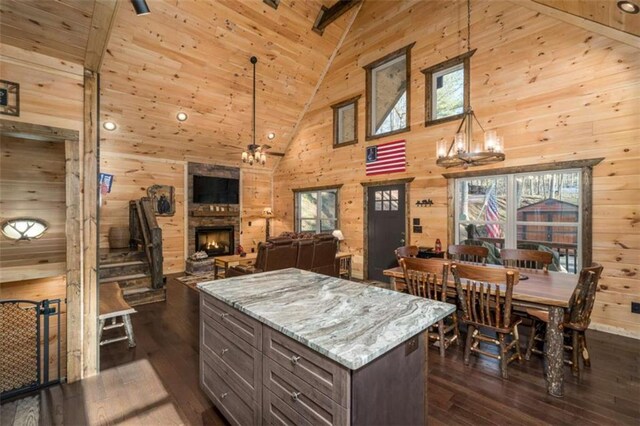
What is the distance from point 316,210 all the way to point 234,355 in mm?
6134

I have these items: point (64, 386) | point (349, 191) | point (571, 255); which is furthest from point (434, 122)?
point (64, 386)

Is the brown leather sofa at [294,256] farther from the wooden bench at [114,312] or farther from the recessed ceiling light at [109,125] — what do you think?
the recessed ceiling light at [109,125]

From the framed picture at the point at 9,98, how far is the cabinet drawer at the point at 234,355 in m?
2.33

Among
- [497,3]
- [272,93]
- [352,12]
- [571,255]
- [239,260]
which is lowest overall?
[239,260]

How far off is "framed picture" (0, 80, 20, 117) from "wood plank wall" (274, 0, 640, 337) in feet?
17.6

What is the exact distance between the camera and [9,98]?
7.65ft

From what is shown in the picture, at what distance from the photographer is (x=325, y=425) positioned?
1.21m

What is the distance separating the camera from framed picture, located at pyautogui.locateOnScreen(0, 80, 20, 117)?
7.55 feet

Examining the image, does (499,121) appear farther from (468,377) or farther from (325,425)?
(325,425)

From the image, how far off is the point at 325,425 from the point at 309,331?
1.22 feet

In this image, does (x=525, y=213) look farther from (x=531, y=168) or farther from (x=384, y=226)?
(x=384, y=226)

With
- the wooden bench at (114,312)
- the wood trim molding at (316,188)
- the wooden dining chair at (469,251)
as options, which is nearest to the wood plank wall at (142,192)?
the wood trim molding at (316,188)

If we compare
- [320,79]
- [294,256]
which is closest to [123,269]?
[294,256]

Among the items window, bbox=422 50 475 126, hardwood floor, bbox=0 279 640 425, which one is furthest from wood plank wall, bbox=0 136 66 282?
window, bbox=422 50 475 126
